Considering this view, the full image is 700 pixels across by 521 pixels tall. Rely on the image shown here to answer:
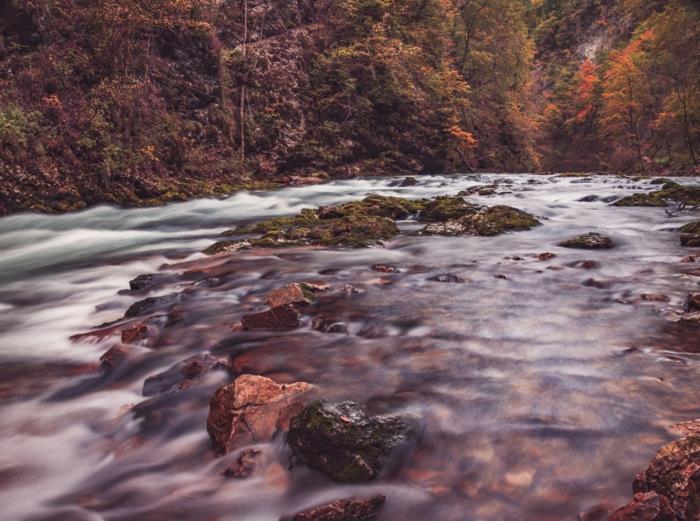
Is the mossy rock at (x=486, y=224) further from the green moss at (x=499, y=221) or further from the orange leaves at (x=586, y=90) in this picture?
the orange leaves at (x=586, y=90)

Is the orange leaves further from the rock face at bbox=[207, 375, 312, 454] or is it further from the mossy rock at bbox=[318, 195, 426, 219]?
the rock face at bbox=[207, 375, 312, 454]

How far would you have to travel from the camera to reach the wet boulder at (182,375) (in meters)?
3.03

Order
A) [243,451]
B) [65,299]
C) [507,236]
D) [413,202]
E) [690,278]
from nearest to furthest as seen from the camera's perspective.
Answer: [243,451], [690,278], [65,299], [507,236], [413,202]

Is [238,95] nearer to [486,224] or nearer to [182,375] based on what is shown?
[486,224]

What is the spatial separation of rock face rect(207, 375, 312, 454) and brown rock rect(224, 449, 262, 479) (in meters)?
0.08

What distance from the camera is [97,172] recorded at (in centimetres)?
1201

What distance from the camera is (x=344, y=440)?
84.3 inches

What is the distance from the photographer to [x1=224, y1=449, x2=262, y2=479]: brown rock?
217 cm

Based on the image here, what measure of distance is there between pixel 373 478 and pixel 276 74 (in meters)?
20.7

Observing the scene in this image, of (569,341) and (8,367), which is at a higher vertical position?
(569,341)

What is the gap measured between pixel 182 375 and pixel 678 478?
2.72 meters

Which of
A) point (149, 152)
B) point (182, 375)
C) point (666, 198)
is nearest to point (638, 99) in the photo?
point (666, 198)

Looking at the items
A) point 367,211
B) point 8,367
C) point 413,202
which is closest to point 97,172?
point 367,211

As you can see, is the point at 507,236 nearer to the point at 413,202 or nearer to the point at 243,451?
the point at 413,202
